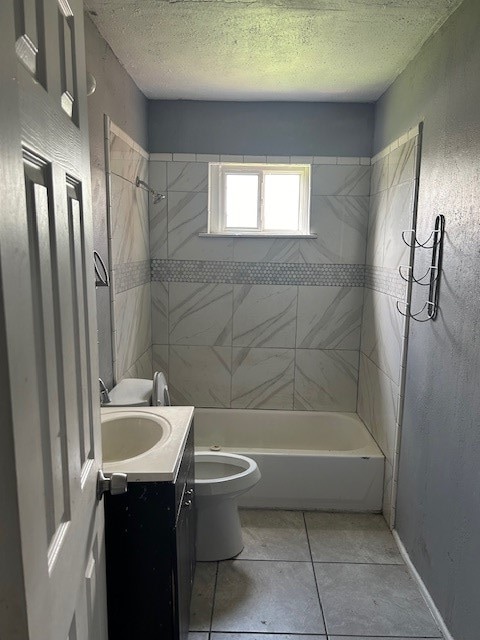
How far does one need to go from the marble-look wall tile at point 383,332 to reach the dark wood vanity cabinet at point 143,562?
4.98ft

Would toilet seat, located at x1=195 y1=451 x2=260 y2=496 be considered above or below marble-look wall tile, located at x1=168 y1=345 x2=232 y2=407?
below

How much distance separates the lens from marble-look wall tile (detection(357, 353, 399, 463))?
254cm

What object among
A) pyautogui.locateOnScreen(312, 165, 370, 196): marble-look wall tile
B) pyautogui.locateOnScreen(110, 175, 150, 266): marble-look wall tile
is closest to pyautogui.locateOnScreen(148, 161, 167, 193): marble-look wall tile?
pyautogui.locateOnScreen(110, 175, 150, 266): marble-look wall tile

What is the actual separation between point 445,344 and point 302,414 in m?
1.62

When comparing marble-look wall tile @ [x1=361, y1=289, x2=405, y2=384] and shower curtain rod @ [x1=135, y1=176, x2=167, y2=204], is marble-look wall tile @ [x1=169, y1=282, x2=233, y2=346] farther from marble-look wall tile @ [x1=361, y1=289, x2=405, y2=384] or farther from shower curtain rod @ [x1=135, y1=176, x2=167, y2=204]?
marble-look wall tile @ [x1=361, y1=289, x2=405, y2=384]

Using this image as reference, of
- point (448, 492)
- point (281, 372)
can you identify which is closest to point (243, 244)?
point (281, 372)

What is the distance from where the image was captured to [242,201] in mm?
3303

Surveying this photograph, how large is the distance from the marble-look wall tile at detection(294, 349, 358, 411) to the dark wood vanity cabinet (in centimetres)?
203

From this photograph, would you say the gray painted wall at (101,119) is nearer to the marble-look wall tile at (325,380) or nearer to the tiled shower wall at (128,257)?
the tiled shower wall at (128,257)

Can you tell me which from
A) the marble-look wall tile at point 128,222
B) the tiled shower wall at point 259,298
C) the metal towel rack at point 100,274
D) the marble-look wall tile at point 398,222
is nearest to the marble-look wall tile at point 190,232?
the tiled shower wall at point 259,298

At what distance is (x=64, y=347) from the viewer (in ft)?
2.79

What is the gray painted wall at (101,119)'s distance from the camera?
2059mm

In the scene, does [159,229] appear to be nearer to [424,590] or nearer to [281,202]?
[281,202]

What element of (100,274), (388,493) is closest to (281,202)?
(100,274)
